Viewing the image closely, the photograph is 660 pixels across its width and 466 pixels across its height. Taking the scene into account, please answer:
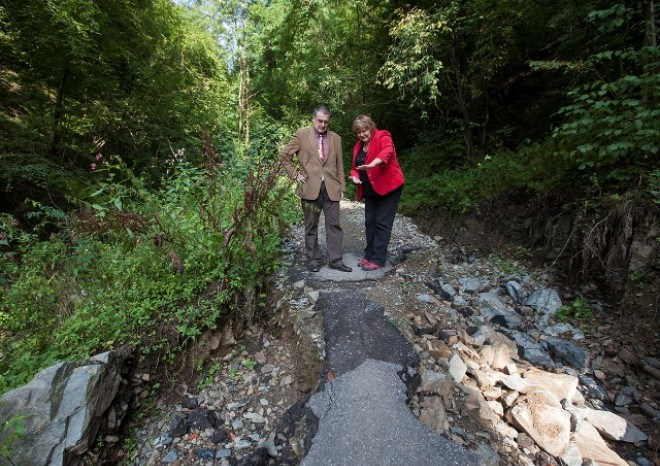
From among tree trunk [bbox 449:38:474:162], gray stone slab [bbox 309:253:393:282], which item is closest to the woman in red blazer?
gray stone slab [bbox 309:253:393:282]

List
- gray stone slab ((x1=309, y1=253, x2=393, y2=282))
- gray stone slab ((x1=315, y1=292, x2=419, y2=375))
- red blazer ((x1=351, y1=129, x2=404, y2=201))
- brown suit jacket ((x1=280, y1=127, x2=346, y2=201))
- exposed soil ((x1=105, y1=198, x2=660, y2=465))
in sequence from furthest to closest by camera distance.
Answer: gray stone slab ((x1=309, y1=253, x2=393, y2=282))
brown suit jacket ((x1=280, y1=127, x2=346, y2=201))
red blazer ((x1=351, y1=129, x2=404, y2=201))
gray stone slab ((x1=315, y1=292, x2=419, y2=375))
exposed soil ((x1=105, y1=198, x2=660, y2=465))

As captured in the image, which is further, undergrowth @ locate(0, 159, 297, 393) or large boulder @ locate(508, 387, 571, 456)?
undergrowth @ locate(0, 159, 297, 393)

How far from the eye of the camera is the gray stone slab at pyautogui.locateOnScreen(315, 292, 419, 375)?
3.04 metres

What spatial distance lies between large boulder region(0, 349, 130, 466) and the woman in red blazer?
3.13 metres

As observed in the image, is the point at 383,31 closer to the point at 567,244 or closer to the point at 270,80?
the point at 270,80

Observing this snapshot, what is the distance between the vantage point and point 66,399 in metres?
2.52

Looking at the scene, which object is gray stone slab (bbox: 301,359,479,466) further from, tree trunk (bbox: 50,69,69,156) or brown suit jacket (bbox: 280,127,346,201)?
tree trunk (bbox: 50,69,69,156)

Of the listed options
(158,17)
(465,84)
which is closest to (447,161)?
(465,84)

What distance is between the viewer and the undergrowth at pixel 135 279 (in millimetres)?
3088

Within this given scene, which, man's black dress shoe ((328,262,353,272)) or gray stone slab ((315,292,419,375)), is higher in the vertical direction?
man's black dress shoe ((328,262,353,272))

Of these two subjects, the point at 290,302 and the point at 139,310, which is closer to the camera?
the point at 139,310

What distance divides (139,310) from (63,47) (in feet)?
17.1

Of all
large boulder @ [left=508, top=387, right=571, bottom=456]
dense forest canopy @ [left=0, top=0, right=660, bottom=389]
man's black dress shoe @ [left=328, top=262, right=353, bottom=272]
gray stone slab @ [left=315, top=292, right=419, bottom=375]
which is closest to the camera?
large boulder @ [left=508, top=387, right=571, bottom=456]

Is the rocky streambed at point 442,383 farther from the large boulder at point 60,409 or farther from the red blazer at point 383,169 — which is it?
the red blazer at point 383,169
